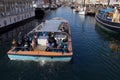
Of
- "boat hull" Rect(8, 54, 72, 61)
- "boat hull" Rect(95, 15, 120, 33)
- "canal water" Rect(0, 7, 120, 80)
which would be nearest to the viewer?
"canal water" Rect(0, 7, 120, 80)

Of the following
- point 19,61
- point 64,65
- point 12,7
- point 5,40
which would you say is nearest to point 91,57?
point 64,65

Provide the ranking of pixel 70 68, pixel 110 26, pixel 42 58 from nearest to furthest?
pixel 70 68
pixel 42 58
pixel 110 26

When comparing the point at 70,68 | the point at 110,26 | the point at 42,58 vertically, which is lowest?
the point at 70,68

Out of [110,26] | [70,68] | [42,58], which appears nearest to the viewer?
[70,68]

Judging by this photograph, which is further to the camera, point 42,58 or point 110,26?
point 110,26

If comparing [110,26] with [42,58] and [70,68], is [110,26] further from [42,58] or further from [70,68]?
[42,58]

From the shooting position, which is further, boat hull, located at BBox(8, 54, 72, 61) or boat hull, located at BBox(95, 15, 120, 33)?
boat hull, located at BBox(95, 15, 120, 33)

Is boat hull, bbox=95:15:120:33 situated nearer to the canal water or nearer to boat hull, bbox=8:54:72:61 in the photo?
the canal water

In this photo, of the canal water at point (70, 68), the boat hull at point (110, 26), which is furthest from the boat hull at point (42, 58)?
the boat hull at point (110, 26)

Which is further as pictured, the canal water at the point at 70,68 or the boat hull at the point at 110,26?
the boat hull at the point at 110,26

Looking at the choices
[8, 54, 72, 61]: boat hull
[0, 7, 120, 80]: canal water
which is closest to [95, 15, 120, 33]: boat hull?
[0, 7, 120, 80]: canal water

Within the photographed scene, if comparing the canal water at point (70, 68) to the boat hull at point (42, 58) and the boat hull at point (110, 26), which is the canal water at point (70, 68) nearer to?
the boat hull at point (42, 58)

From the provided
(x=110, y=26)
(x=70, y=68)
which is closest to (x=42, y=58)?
(x=70, y=68)
